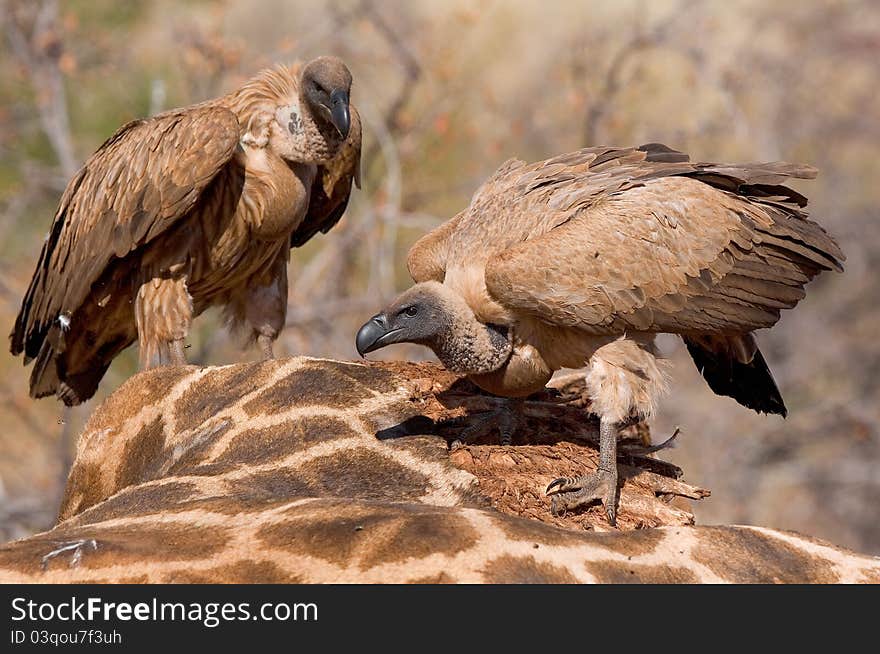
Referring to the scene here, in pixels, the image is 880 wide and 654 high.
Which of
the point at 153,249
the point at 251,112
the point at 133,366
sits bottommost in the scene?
the point at 153,249

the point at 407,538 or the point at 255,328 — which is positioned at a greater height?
the point at 255,328

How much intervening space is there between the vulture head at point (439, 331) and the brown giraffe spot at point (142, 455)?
1.03 metres

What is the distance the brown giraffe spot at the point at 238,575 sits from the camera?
369 cm

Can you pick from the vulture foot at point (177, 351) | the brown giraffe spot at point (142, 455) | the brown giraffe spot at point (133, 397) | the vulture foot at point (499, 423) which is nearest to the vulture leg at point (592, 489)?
the vulture foot at point (499, 423)

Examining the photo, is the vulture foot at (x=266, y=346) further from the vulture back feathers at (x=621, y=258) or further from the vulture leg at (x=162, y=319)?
the vulture back feathers at (x=621, y=258)

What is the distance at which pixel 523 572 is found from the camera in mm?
3701

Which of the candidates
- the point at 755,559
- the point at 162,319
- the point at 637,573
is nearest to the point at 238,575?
the point at 637,573

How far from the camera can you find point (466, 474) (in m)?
5.12

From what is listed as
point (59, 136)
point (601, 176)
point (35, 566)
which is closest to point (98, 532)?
point (35, 566)

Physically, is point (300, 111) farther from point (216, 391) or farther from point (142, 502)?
point (142, 502)

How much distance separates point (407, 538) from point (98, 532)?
1084 millimetres

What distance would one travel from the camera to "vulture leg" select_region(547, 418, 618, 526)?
5023mm

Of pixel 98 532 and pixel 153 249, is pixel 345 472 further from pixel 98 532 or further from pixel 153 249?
pixel 153 249

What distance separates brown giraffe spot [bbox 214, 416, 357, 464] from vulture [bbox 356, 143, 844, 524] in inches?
14.5
